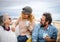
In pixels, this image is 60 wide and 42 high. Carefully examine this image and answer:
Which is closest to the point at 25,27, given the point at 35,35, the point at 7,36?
the point at 35,35

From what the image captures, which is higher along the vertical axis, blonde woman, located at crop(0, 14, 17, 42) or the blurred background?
the blurred background

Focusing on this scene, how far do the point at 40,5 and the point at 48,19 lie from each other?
241 millimetres

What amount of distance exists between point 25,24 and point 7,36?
32 centimetres

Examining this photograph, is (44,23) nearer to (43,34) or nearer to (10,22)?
(43,34)

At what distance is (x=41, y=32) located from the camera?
241 cm

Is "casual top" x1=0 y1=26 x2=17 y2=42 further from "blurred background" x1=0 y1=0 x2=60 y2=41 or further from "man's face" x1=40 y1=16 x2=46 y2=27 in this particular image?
"man's face" x1=40 y1=16 x2=46 y2=27

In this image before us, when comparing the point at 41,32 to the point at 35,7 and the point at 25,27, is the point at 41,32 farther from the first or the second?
the point at 35,7

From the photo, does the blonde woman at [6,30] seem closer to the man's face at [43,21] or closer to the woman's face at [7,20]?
the woman's face at [7,20]

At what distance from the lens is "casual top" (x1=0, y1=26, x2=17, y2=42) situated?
2445 millimetres

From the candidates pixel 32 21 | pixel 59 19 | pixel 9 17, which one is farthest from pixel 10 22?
pixel 59 19

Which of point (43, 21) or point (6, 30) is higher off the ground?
point (43, 21)

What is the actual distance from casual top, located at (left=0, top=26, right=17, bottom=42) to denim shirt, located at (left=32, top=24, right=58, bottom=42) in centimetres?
29

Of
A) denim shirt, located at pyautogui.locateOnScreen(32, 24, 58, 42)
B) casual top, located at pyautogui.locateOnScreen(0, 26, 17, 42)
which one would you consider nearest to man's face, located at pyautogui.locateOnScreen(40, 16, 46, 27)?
denim shirt, located at pyautogui.locateOnScreen(32, 24, 58, 42)

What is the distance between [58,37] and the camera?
7.80 ft
